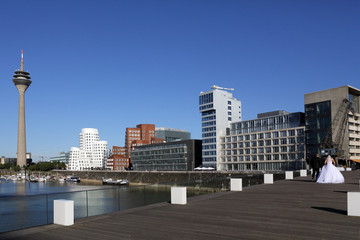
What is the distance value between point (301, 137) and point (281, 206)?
10694cm

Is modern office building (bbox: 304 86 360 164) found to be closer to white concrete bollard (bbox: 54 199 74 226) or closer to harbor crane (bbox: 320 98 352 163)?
harbor crane (bbox: 320 98 352 163)

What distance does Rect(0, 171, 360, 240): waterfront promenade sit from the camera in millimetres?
10336

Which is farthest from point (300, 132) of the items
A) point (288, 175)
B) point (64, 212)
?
point (64, 212)

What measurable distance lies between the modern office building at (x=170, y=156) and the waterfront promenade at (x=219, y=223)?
140m

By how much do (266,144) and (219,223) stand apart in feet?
392

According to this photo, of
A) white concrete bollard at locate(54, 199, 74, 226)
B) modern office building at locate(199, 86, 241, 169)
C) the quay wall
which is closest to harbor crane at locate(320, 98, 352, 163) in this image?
the quay wall

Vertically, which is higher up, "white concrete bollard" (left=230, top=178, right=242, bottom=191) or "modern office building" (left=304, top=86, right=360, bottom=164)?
"modern office building" (left=304, top=86, right=360, bottom=164)

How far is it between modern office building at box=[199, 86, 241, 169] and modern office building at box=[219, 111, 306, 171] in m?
3.13

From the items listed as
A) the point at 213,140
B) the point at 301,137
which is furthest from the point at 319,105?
the point at 213,140

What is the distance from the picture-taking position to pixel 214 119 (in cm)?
14688

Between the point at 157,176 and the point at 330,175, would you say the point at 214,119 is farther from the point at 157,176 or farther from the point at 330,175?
the point at 330,175

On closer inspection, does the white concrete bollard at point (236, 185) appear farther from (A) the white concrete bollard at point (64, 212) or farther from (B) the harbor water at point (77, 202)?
(A) the white concrete bollard at point (64, 212)

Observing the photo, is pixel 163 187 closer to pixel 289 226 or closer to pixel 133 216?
pixel 133 216

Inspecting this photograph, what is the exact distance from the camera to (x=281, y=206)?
621 inches
